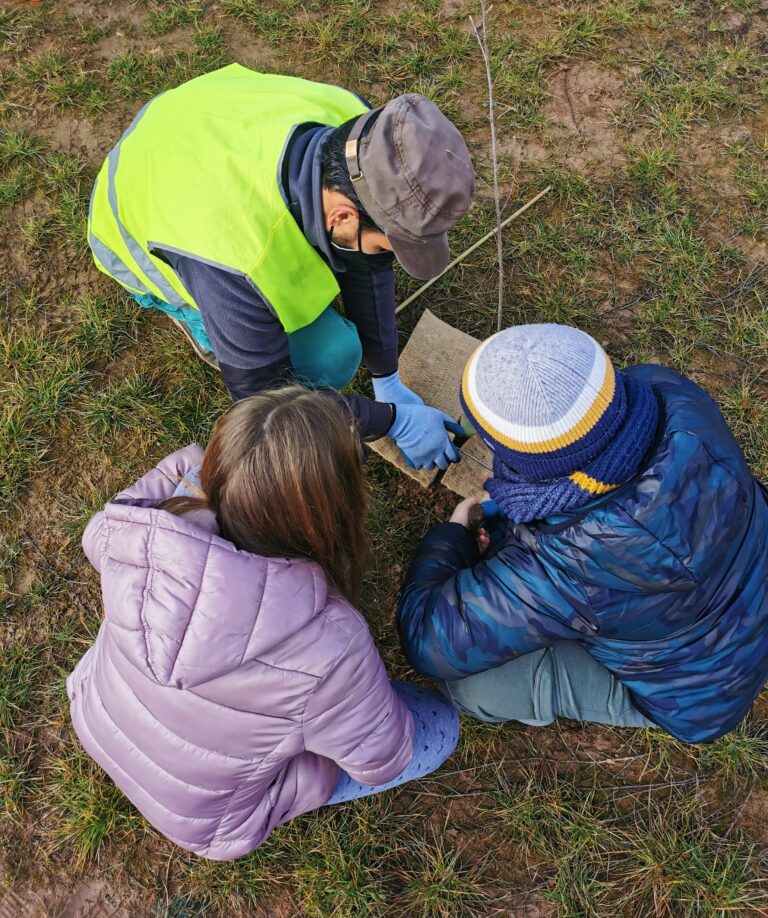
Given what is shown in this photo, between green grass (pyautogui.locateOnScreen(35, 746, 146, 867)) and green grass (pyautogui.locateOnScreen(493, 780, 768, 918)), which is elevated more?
green grass (pyautogui.locateOnScreen(35, 746, 146, 867))

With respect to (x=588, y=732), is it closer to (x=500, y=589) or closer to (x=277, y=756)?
(x=500, y=589)

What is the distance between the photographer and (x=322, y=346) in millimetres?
2096

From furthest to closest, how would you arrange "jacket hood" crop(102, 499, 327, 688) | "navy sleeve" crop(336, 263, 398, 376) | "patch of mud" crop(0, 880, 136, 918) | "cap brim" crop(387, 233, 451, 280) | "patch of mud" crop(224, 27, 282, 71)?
"patch of mud" crop(224, 27, 282, 71) → "patch of mud" crop(0, 880, 136, 918) → "navy sleeve" crop(336, 263, 398, 376) → "cap brim" crop(387, 233, 451, 280) → "jacket hood" crop(102, 499, 327, 688)

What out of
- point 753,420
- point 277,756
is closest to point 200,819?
point 277,756

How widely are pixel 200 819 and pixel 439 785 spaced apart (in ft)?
3.01

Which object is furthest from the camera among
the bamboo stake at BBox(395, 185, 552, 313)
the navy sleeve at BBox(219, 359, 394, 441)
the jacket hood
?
the bamboo stake at BBox(395, 185, 552, 313)

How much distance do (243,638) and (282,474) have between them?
1.09 ft

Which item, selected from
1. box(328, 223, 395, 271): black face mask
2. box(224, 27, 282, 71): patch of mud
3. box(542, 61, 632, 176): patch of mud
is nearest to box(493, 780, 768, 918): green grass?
box(328, 223, 395, 271): black face mask

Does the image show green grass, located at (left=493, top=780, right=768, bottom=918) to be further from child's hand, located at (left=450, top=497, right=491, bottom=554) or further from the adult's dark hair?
the adult's dark hair

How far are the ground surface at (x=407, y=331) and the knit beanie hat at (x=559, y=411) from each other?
1.14 meters

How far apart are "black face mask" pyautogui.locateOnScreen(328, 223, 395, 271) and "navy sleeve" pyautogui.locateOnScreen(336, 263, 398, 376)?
0.8 inches

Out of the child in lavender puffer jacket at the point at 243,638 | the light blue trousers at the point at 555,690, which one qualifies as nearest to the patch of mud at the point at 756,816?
the light blue trousers at the point at 555,690

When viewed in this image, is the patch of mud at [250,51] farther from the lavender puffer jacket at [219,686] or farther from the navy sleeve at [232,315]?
the lavender puffer jacket at [219,686]

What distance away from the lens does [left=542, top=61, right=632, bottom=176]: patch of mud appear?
9.56ft
